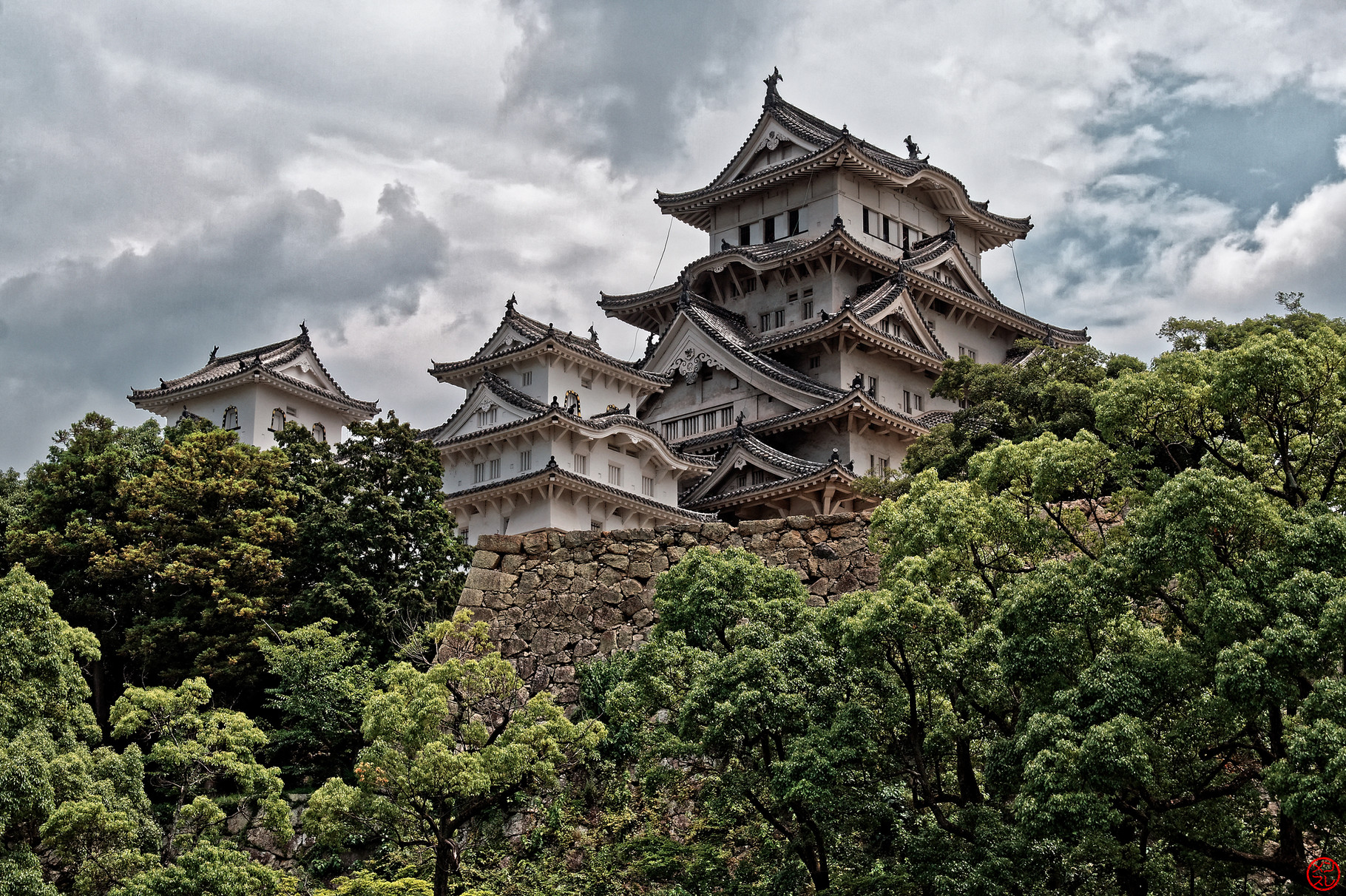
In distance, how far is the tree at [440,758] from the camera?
59.7 ft

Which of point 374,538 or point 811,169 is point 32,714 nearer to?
point 374,538

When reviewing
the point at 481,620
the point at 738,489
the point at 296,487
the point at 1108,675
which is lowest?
the point at 1108,675

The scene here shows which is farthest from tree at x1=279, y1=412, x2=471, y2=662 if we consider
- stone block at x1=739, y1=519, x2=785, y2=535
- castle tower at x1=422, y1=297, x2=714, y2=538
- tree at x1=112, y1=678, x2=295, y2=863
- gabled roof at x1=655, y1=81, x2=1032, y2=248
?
gabled roof at x1=655, y1=81, x2=1032, y2=248

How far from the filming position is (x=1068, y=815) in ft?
43.0

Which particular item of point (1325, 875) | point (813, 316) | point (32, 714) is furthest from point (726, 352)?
point (1325, 875)

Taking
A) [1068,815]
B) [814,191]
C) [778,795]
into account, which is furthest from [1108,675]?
[814,191]

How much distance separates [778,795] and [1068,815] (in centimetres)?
343

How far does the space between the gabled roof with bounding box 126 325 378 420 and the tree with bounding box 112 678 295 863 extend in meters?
22.9

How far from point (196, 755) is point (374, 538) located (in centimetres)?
778

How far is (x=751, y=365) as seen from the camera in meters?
44.4

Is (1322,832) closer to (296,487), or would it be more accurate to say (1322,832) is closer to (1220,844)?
(1220,844)

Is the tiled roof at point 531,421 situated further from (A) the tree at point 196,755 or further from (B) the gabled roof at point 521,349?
(A) the tree at point 196,755

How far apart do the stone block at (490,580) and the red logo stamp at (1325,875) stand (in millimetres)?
14637

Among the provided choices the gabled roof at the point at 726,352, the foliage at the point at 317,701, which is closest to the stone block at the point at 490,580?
the foliage at the point at 317,701
